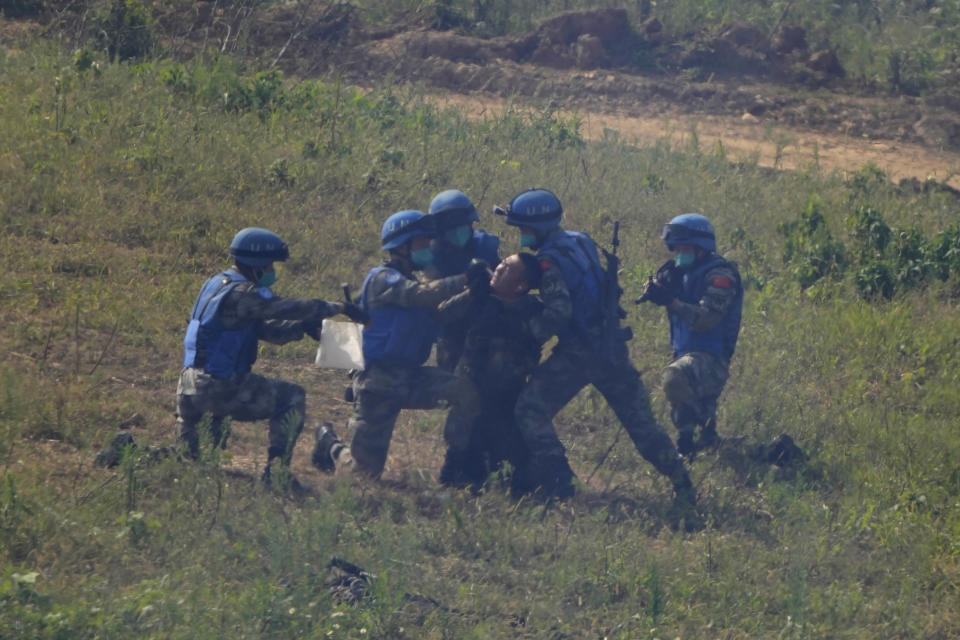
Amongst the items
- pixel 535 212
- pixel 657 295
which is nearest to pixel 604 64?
pixel 657 295

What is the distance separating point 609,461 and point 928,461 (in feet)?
6.59

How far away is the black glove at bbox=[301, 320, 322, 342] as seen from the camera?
20.9 feet

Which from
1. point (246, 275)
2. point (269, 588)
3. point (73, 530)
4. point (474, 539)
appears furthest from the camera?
point (246, 275)

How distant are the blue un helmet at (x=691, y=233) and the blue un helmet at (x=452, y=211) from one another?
1.33 m

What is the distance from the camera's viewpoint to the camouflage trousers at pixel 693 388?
7309 mm

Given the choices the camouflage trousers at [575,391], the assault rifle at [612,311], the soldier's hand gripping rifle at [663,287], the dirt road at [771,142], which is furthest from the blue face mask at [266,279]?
the dirt road at [771,142]

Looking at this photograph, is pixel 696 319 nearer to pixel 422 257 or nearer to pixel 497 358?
pixel 497 358

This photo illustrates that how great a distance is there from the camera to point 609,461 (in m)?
7.52

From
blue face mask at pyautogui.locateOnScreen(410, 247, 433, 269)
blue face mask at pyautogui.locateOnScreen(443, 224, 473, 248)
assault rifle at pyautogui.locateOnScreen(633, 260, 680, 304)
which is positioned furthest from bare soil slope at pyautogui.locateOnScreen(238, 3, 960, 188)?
blue face mask at pyautogui.locateOnScreen(410, 247, 433, 269)

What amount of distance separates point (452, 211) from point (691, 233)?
1.60m

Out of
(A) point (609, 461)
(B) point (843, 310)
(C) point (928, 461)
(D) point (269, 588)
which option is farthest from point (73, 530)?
(B) point (843, 310)

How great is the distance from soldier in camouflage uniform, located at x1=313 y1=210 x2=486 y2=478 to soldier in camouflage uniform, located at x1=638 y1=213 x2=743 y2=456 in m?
1.48

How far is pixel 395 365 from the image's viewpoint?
6797mm

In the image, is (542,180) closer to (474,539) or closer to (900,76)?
(474,539)
